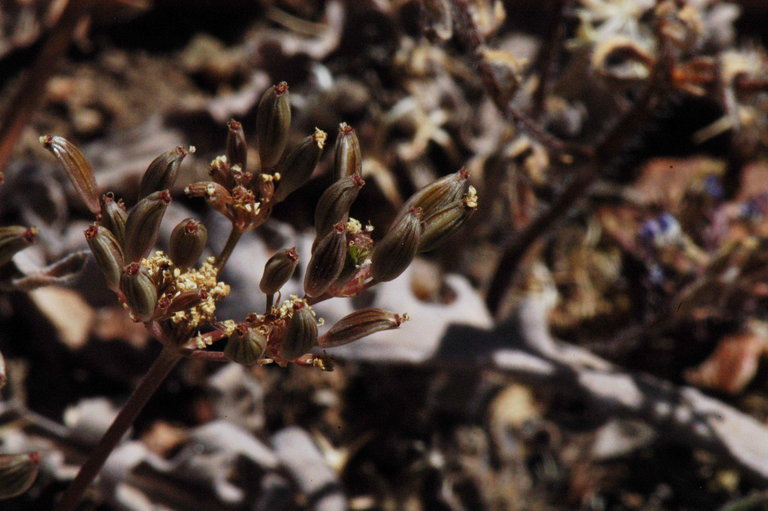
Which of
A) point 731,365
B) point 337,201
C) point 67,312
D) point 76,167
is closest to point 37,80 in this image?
point 67,312

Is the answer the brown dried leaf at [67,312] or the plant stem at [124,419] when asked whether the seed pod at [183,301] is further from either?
the brown dried leaf at [67,312]

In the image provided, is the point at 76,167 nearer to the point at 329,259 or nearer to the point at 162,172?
the point at 162,172

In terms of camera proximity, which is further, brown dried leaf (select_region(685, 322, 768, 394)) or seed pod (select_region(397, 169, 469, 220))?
brown dried leaf (select_region(685, 322, 768, 394))

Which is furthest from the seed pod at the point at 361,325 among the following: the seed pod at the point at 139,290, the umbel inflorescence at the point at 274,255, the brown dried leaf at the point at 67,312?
the brown dried leaf at the point at 67,312

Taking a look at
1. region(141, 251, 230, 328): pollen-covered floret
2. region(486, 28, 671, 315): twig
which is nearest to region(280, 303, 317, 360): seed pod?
region(141, 251, 230, 328): pollen-covered floret

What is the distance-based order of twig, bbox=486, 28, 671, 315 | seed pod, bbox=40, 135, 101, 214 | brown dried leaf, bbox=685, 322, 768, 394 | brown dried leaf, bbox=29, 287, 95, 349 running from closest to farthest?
seed pod, bbox=40, 135, 101, 214, twig, bbox=486, 28, 671, 315, brown dried leaf, bbox=29, 287, 95, 349, brown dried leaf, bbox=685, 322, 768, 394

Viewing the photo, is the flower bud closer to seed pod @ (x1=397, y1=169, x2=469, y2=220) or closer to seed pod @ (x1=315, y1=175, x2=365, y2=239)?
seed pod @ (x1=315, y1=175, x2=365, y2=239)
